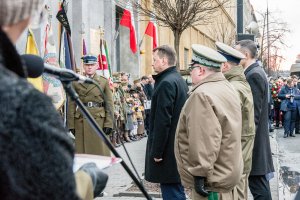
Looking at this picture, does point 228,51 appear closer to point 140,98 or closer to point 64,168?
point 64,168

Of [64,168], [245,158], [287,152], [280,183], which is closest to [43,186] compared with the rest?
[64,168]

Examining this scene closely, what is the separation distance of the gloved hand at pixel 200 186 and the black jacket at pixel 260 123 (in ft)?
6.45

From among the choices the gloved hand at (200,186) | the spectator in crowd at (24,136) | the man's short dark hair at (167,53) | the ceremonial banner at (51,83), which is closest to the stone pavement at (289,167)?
the man's short dark hair at (167,53)

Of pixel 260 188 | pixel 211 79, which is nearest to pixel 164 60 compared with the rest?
pixel 211 79

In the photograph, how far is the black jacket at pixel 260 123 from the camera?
5945 mm

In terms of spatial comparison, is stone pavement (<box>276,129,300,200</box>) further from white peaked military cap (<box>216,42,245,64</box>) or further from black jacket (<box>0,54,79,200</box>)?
black jacket (<box>0,54,79,200</box>)

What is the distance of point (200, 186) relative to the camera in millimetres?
4090

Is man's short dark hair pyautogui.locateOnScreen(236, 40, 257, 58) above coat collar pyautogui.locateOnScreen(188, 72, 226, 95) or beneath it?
above

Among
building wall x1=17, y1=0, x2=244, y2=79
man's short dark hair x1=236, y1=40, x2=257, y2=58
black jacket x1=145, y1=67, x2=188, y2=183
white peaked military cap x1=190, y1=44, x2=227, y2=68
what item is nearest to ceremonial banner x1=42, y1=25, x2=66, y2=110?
building wall x1=17, y1=0, x2=244, y2=79

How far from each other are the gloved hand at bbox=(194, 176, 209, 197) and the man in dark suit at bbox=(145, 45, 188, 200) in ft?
4.51

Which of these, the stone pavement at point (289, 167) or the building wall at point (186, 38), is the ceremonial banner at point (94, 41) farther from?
the stone pavement at point (289, 167)

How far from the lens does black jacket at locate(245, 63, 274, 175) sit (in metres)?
5.95

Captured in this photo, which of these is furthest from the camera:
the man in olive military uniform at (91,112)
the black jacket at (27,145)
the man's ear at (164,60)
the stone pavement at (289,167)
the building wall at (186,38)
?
the building wall at (186,38)

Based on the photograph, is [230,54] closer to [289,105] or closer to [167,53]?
[167,53]
